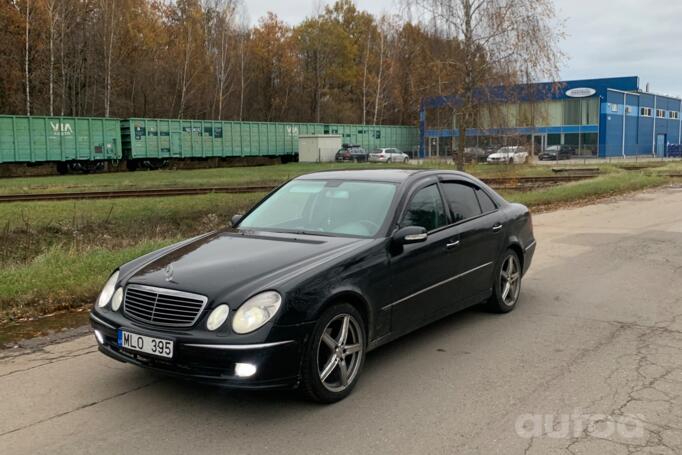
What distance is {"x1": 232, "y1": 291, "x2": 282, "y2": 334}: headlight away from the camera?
12.6 feet

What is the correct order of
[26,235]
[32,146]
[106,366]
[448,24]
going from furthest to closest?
[32,146] → [448,24] → [26,235] → [106,366]

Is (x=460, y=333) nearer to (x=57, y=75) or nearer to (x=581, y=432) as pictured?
(x=581, y=432)

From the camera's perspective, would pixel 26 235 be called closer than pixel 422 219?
No

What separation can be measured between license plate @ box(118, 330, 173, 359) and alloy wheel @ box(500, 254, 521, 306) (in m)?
3.71

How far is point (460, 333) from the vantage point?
230 inches

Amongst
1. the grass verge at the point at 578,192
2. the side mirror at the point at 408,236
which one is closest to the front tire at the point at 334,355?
the side mirror at the point at 408,236

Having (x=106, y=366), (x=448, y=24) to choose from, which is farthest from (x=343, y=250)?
(x=448, y=24)

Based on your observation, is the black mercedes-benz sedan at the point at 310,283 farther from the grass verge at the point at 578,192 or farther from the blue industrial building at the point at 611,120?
the blue industrial building at the point at 611,120

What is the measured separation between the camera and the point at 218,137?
46469 millimetres

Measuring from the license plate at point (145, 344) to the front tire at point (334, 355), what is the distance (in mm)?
852

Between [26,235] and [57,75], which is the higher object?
[57,75]

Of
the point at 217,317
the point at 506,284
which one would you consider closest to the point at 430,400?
the point at 217,317

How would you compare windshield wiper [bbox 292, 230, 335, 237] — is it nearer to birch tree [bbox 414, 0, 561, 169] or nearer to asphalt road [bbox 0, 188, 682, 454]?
asphalt road [bbox 0, 188, 682, 454]

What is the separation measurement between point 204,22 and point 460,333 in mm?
57021
